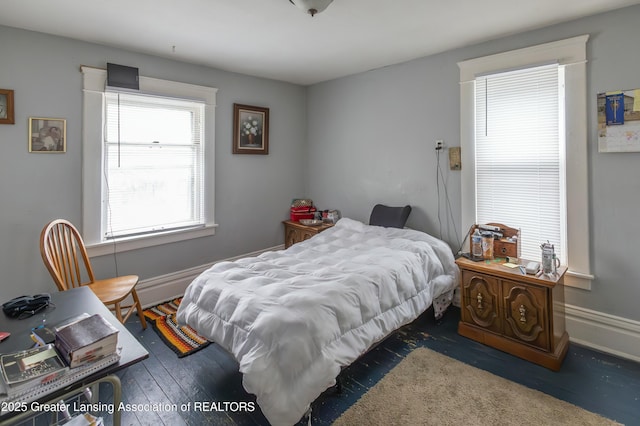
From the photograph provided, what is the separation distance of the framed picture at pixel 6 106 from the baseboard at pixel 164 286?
1.69 m

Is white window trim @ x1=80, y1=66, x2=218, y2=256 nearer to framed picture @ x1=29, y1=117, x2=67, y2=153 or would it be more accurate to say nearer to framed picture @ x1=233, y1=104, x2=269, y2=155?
framed picture @ x1=29, y1=117, x2=67, y2=153

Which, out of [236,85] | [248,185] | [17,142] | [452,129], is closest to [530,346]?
[452,129]

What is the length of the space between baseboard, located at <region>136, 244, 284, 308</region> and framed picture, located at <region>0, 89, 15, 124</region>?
1694mm

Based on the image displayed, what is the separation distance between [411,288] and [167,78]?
302cm

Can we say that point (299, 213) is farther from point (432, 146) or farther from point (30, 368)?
point (30, 368)

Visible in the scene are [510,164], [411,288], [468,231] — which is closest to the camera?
[411,288]

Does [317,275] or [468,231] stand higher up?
[468,231]

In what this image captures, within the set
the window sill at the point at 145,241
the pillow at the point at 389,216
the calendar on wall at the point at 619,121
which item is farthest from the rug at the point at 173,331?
the calendar on wall at the point at 619,121

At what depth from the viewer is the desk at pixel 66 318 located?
108 centimetres

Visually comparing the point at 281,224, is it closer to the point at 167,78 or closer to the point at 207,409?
the point at 167,78

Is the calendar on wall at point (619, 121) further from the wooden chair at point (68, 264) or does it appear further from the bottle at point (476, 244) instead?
the wooden chair at point (68, 264)

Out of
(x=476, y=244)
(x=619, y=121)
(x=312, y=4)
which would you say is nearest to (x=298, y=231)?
(x=476, y=244)

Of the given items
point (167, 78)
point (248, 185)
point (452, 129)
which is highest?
point (167, 78)

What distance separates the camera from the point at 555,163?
2.60 meters
